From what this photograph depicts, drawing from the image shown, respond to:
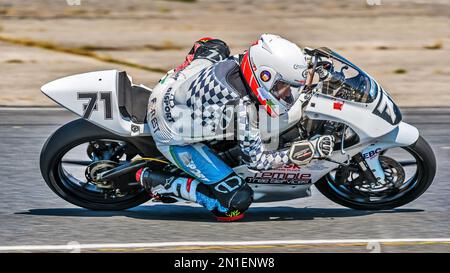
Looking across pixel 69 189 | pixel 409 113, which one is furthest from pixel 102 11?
pixel 69 189

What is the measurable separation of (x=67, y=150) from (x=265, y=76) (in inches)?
66.5

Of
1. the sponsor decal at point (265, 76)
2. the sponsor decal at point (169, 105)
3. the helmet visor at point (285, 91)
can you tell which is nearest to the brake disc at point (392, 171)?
the helmet visor at point (285, 91)

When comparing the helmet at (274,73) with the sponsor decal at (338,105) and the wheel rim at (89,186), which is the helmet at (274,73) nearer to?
the sponsor decal at (338,105)

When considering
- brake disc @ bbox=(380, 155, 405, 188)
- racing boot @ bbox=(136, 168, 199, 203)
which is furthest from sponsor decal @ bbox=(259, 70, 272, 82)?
brake disc @ bbox=(380, 155, 405, 188)

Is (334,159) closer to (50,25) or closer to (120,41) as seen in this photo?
(120,41)

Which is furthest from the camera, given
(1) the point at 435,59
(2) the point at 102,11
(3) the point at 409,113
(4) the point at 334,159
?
(2) the point at 102,11

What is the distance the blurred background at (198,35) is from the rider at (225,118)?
525cm

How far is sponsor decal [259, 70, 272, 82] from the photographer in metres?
7.31

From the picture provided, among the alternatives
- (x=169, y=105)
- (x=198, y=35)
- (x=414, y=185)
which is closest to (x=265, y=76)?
(x=169, y=105)

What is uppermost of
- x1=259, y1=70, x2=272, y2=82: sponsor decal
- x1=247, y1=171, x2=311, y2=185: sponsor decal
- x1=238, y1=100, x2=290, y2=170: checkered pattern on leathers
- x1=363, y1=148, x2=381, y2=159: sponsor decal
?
x1=259, y1=70, x2=272, y2=82: sponsor decal

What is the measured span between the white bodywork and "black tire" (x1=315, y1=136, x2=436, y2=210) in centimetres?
12

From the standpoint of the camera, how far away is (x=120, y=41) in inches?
680

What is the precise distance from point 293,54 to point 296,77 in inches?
6.6

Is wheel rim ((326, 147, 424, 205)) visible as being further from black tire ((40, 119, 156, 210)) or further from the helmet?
black tire ((40, 119, 156, 210))
